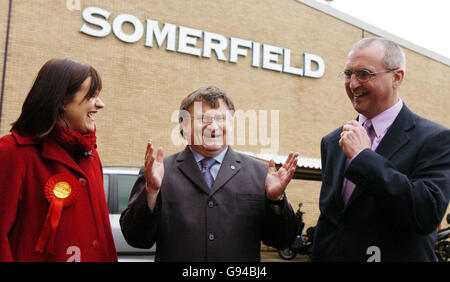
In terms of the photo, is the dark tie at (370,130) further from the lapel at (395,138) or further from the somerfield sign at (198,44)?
the somerfield sign at (198,44)

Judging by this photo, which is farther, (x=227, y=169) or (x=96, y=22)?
(x=96, y=22)

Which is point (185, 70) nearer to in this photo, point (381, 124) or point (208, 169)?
point (208, 169)

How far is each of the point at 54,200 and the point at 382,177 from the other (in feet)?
5.14

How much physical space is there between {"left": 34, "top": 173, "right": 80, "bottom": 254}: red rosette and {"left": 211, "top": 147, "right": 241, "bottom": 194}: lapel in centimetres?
76

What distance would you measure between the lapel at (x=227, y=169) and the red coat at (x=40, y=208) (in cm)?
66

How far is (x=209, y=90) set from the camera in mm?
2434

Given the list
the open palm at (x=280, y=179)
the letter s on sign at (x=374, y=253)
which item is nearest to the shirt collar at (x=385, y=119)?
the open palm at (x=280, y=179)

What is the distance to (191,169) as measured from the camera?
2439mm

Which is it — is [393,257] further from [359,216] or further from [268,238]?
[268,238]

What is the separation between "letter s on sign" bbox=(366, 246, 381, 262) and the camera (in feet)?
6.57

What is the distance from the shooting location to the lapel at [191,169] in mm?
2381

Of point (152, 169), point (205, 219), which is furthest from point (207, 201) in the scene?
point (152, 169)

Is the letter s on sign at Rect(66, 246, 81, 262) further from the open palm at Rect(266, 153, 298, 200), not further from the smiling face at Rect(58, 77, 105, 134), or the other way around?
the open palm at Rect(266, 153, 298, 200)
